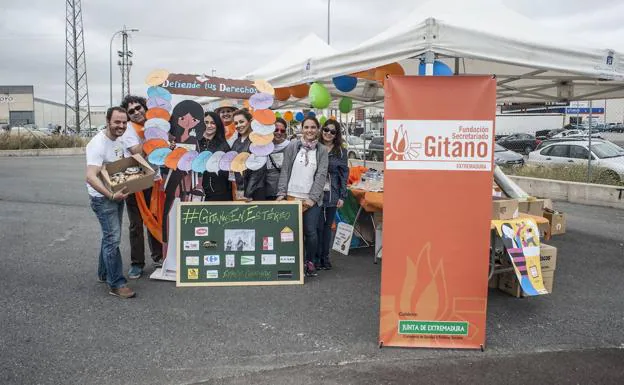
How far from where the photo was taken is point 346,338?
397 cm

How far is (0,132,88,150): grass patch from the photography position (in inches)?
1054

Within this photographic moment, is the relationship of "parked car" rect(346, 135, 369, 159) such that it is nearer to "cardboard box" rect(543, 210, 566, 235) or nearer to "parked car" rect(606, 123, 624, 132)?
"cardboard box" rect(543, 210, 566, 235)

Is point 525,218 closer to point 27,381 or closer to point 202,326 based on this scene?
point 202,326

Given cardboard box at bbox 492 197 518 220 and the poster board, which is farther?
the poster board

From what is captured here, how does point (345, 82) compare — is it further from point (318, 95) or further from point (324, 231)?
point (324, 231)

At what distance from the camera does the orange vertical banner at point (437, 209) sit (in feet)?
11.5

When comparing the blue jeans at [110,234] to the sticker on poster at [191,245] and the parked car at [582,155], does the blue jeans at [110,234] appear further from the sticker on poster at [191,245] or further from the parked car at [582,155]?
the parked car at [582,155]

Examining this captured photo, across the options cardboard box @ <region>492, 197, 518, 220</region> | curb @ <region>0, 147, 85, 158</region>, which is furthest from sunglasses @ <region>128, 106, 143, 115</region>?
curb @ <region>0, 147, 85, 158</region>

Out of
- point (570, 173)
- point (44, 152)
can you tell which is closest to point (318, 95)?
point (570, 173)

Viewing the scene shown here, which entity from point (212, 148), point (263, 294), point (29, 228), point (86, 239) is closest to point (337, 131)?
point (212, 148)

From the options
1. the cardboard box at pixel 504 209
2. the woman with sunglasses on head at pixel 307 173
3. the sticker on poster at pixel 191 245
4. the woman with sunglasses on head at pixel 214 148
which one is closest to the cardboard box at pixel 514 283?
the cardboard box at pixel 504 209

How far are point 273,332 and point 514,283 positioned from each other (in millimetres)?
2508

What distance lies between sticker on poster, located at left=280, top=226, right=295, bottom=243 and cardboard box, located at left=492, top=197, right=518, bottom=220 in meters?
2.02

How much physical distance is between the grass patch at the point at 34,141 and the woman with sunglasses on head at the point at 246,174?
A: 25692mm
